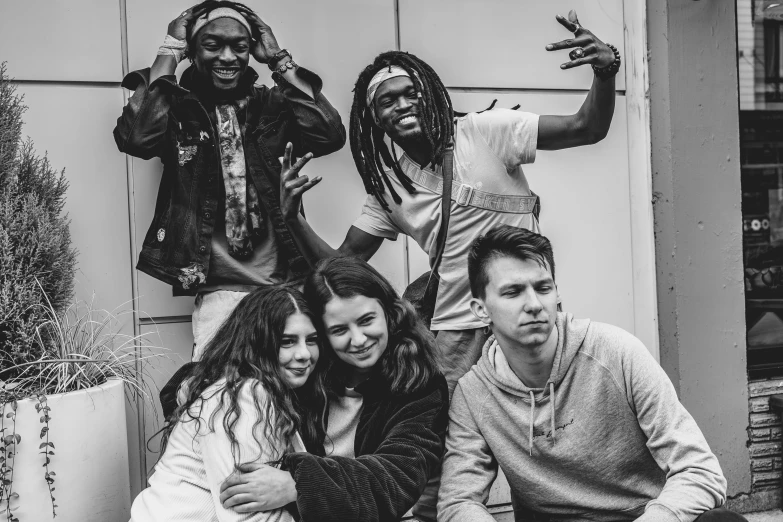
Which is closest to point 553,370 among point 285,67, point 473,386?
point 473,386

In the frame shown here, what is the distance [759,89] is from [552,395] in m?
2.78

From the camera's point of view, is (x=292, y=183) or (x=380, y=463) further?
(x=292, y=183)

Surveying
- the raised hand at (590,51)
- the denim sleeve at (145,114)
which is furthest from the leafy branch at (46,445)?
the raised hand at (590,51)

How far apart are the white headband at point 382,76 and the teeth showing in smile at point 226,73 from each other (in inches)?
22.6

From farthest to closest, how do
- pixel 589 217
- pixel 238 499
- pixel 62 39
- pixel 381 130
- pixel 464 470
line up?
pixel 589 217 → pixel 62 39 → pixel 381 130 → pixel 464 470 → pixel 238 499

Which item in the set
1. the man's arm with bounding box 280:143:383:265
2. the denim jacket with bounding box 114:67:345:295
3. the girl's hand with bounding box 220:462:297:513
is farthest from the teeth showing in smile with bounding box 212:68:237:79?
the girl's hand with bounding box 220:462:297:513

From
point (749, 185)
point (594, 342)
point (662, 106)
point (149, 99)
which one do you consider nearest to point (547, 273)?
point (594, 342)

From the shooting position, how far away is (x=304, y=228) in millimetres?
3145

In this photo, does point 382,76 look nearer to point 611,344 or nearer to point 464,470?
point 611,344

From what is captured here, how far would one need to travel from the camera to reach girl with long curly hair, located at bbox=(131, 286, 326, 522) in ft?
7.78

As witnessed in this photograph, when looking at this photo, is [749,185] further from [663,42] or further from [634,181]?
[663,42]

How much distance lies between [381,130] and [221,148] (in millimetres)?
675

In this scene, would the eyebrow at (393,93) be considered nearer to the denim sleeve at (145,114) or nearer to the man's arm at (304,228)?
the man's arm at (304,228)

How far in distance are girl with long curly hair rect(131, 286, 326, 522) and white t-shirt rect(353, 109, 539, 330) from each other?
1.94 ft
